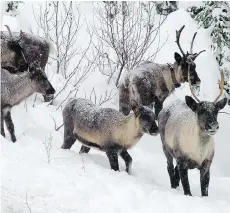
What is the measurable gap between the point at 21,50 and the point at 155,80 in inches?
109

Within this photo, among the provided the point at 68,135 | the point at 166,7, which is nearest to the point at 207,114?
the point at 68,135

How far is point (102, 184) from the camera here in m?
5.29

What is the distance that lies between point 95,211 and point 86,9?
20.3m

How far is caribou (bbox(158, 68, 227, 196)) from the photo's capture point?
6020mm

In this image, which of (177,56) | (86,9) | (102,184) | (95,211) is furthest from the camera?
(86,9)

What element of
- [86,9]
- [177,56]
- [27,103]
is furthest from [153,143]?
[86,9]

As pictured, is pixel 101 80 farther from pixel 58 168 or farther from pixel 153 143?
pixel 58 168

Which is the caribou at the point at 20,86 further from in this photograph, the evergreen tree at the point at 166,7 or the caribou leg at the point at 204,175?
the evergreen tree at the point at 166,7

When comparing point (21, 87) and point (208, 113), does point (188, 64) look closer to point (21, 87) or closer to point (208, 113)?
point (21, 87)

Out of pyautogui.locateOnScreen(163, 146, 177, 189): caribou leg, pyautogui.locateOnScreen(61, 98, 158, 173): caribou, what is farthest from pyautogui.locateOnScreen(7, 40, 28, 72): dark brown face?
pyautogui.locateOnScreen(163, 146, 177, 189): caribou leg

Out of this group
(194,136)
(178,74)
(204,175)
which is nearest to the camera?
(194,136)

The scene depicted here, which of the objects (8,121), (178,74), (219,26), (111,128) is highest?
(111,128)

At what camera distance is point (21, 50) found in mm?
10141

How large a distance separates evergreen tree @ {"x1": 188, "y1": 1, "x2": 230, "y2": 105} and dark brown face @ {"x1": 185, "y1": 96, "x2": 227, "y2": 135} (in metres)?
8.59
